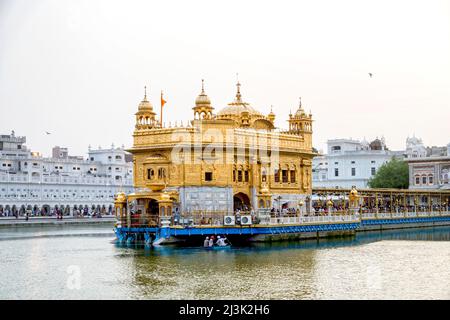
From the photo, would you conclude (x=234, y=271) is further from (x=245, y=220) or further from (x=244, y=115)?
(x=244, y=115)

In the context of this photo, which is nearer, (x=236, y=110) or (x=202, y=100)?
(x=202, y=100)

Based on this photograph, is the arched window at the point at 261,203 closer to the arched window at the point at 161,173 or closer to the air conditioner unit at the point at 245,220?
the air conditioner unit at the point at 245,220

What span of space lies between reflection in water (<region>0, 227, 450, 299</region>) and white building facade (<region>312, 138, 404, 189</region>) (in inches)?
2351

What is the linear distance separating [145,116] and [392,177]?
2077 inches

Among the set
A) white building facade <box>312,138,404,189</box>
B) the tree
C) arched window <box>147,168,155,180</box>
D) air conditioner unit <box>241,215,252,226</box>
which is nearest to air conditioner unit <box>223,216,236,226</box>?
air conditioner unit <box>241,215,252,226</box>

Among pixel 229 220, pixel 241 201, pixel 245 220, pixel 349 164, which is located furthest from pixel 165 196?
pixel 349 164

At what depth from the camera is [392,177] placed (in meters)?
99.8

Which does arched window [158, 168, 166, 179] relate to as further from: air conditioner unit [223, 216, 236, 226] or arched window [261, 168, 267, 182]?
arched window [261, 168, 267, 182]

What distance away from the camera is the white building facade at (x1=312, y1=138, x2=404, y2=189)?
10744 cm

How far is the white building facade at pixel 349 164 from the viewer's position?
107438 millimetres

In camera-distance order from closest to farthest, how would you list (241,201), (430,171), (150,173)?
(150,173) → (241,201) → (430,171)
